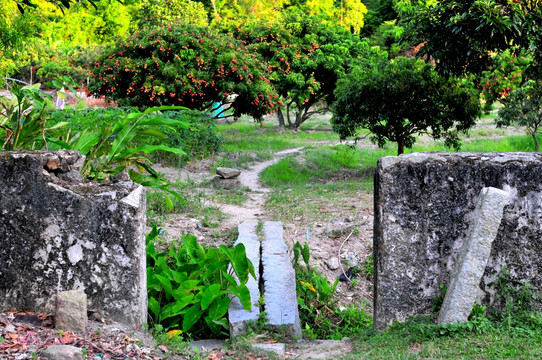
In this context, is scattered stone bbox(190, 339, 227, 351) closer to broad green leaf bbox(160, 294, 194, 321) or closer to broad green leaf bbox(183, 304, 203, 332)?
broad green leaf bbox(183, 304, 203, 332)

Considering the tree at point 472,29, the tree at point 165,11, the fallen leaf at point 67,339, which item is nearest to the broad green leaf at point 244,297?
the fallen leaf at point 67,339

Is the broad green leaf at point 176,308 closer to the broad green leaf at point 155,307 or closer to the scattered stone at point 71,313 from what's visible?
the broad green leaf at point 155,307

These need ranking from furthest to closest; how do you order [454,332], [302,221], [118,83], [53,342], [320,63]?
[320,63] < [118,83] < [302,221] < [454,332] < [53,342]

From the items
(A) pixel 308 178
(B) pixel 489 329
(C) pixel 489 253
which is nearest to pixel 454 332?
(B) pixel 489 329

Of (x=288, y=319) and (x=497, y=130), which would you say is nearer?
(x=288, y=319)

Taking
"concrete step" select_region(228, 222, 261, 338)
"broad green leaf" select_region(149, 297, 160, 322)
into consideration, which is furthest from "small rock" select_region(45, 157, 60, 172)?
"concrete step" select_region(228, 222, 261, 338)

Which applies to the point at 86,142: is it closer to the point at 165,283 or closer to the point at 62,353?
the point at 165,283

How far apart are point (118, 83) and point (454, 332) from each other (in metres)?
12.4

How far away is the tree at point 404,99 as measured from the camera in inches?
451

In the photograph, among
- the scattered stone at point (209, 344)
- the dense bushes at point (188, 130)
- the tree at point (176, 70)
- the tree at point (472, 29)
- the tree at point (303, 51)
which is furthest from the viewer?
the tree at point (303, 51)

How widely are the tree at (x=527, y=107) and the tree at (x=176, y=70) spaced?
6.25m

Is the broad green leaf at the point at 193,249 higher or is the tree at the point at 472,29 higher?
the tree at the point at 472,29

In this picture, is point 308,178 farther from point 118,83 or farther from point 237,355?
point 237,355

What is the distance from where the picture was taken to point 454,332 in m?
3.37
